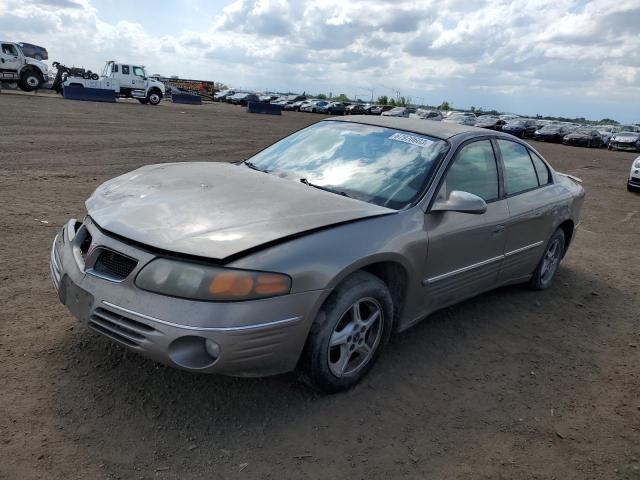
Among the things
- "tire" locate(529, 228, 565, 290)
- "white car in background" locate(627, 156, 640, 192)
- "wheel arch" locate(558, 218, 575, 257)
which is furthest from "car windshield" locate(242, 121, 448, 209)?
"white car in background" locate(627, 156, 640, 192)

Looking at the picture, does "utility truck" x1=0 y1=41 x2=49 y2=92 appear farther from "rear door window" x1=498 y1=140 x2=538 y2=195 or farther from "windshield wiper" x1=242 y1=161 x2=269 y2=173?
"rear door window" x1=498 y1=140 x2=538 y2=195

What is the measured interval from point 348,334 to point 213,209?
1011 mm

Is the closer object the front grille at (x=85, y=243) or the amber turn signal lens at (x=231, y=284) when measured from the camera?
the amber turn signal lens at (x=231, y=284)

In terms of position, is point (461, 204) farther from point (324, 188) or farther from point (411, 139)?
point (324, 188)

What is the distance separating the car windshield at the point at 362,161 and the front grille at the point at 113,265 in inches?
54.1

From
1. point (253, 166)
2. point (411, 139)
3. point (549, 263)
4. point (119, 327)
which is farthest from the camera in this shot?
point (549, 263)

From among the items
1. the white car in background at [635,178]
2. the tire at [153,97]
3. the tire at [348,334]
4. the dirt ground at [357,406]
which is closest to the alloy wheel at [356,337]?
the tire at [348,334]

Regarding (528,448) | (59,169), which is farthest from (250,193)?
(59,169)

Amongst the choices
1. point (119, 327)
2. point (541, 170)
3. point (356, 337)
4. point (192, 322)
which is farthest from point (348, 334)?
point (541, 170)

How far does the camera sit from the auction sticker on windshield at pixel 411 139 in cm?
381

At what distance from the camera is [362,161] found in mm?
3719

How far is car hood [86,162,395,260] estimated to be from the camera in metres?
2.62

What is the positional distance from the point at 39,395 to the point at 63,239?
915mm

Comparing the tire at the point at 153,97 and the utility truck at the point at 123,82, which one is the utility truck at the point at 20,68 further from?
the tire at the point at 153,97
